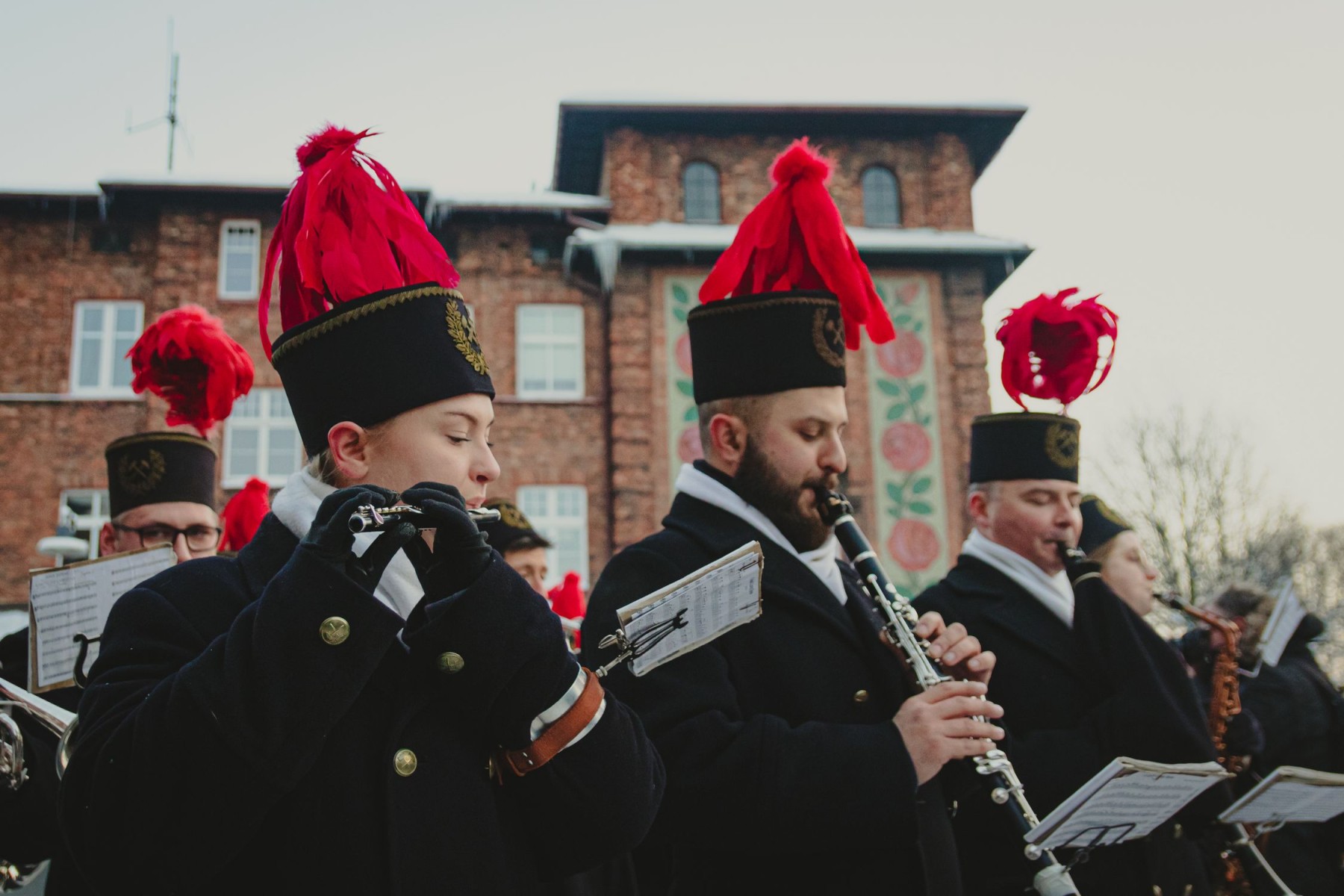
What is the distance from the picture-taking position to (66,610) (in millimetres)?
3309

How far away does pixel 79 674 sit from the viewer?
275cm

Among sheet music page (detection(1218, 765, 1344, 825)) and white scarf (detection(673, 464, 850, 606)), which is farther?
sheet music page (detection(1218, 765, 1344, 825))

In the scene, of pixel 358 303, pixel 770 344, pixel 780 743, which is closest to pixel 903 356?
pixel 770 344

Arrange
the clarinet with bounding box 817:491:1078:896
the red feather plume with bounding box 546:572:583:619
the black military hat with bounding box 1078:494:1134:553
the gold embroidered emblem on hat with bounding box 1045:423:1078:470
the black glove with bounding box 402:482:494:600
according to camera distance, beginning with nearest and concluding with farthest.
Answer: the black glove with bounding box 402:482:494:600 → the clarinet with bounding box 817:491:1078:896 → the gold embroidered emblem on hat with bounding box 1045:423:1078:470 → the black military hat with bounding box 1078:494:1134:553 → the red feather plume with bounding box 546:572:583:619

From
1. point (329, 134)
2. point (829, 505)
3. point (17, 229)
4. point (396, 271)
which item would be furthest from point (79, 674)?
point (17, 229)

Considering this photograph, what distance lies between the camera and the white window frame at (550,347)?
19.3 metres

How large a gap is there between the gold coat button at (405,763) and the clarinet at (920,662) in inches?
62.4

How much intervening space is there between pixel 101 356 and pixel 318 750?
771 inches

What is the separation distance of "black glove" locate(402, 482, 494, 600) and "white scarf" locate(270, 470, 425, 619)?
84 millimetres

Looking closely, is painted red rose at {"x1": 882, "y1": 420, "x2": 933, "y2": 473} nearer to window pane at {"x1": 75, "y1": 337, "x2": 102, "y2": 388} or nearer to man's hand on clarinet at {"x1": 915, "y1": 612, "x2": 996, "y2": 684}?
window pane at {"x1": 75, "y1": 337, "x2": 102, "y2": 388}

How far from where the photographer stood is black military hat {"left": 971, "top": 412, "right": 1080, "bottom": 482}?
4586mm

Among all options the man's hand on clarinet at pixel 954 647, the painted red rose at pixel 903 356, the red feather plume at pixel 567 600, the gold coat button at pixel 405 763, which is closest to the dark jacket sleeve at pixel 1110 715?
the man's hand on clarinet at pixel 954 647

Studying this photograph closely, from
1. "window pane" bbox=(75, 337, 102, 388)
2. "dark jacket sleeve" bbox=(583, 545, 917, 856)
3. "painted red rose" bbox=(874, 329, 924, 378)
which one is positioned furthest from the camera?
"painted red rose" bbox=(874, 329, 924, 378)

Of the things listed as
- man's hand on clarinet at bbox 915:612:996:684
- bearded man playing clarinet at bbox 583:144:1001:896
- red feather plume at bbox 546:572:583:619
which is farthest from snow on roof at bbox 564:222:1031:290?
man's hand on clarinet at bbox 915:612:996:684
